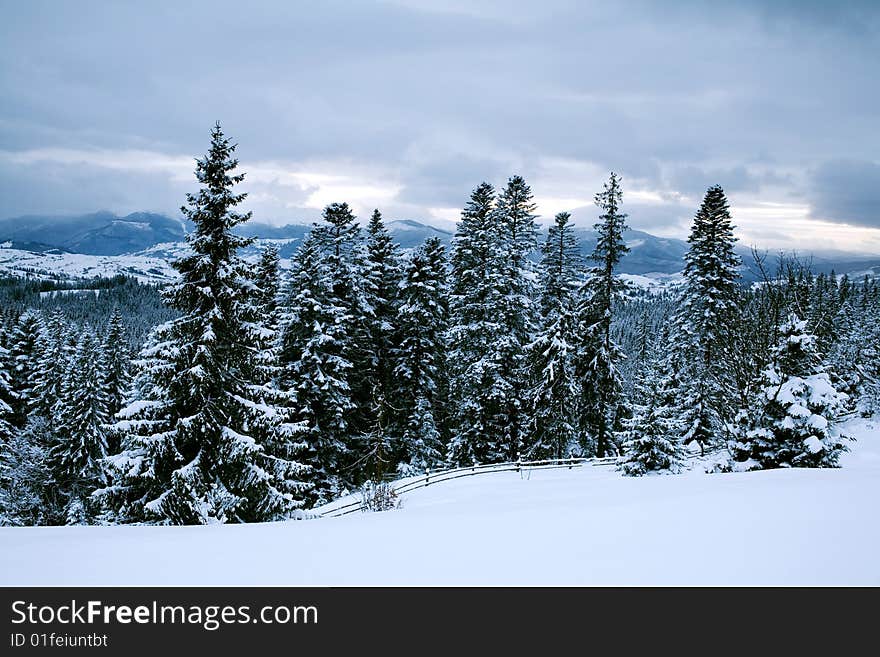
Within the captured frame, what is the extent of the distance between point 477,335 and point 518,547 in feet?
62.9

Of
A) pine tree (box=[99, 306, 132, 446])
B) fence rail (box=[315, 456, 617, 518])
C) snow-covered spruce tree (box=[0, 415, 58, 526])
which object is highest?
pine tree (box=[99, 306, 132, 446])

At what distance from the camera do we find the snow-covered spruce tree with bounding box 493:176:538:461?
24719 millimetres

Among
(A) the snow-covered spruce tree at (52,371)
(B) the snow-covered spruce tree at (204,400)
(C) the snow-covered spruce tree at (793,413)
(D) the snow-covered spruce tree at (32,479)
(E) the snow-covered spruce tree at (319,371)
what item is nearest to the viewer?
(C) the snow-covered spruce tree at (793,413)

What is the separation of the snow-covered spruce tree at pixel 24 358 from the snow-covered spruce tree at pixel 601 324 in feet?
128

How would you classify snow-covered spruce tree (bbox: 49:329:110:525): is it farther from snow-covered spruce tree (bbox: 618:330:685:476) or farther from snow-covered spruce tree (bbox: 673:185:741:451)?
snow-covered spruce tree (bbox: 673:185:741:451)

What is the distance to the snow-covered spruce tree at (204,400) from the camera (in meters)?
13.2

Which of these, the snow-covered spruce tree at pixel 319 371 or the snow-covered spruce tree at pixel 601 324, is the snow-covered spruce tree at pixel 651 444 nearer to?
the snow-covered spruce tree at pixel 601 324

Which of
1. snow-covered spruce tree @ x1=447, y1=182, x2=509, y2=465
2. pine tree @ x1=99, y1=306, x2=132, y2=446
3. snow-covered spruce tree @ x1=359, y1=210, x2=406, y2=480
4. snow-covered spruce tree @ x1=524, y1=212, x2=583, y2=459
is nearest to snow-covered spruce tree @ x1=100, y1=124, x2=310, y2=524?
snow-covered spruce tree @ x1=359, y1=210, x2=406, y2=480

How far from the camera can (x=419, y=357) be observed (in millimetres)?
25078

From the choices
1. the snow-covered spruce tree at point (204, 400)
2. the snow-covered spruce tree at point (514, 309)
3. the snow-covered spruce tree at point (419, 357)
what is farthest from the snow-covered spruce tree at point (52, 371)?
the snow-covered spruce tree at point (514, 309)

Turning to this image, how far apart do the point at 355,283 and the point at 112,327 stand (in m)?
28.0

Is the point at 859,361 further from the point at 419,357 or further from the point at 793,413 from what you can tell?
the point at 419,357

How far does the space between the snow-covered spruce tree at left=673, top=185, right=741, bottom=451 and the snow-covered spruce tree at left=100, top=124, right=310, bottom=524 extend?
851 inches
